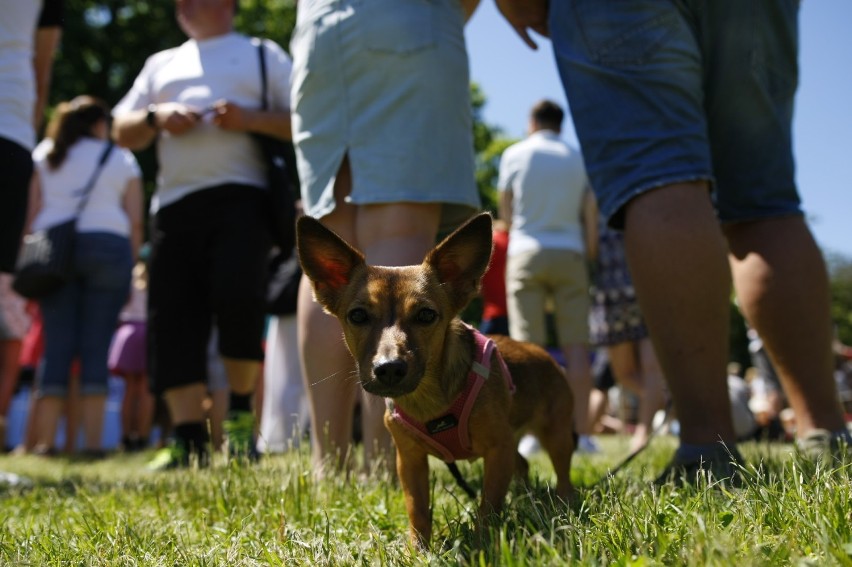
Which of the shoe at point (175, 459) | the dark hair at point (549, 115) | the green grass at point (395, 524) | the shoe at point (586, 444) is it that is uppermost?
the dark hair at point (549, 115)

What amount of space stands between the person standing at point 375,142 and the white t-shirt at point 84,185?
4.43 meters

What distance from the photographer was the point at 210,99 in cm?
541

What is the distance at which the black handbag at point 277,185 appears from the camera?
17.6ft

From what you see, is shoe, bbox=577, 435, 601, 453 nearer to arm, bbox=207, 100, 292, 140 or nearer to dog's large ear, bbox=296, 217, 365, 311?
arm, bbox=207, 100, 292, 140

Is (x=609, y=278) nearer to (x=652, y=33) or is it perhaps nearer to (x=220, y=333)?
(x=220, y=333)

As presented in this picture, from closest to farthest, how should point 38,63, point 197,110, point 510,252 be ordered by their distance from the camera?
point 38,63 < point 197,110 < point 510,252

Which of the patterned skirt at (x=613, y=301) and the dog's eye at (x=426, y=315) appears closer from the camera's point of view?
the dog's eye at (x=426, y=315)

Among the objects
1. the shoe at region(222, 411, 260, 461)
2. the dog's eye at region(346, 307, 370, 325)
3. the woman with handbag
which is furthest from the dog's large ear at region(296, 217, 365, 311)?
the woman with handbag

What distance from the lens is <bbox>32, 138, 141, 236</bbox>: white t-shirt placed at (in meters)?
7.48

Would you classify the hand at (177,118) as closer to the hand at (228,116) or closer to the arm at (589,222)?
the hand at (228,116)

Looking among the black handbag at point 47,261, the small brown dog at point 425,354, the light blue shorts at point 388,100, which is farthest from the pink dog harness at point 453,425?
the black handbag at point 47,261

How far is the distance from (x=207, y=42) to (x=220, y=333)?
2003 millimetres

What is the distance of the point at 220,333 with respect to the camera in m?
5.41

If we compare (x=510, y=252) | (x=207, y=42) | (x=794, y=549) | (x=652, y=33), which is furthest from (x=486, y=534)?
(x=510, y=252)
